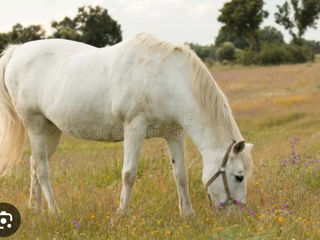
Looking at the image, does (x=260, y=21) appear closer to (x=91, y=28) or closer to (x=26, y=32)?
(x=91, y=28)

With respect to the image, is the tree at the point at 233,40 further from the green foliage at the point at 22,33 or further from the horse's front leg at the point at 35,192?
the horse's front leg at the point at 35,192

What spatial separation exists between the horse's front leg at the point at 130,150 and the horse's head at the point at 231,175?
0.78 m

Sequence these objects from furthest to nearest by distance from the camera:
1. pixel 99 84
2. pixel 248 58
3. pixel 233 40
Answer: pixel 233 40 → pixel 248 58 → pixel 99 84

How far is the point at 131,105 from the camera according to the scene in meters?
4.09

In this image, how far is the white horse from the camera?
4012mm

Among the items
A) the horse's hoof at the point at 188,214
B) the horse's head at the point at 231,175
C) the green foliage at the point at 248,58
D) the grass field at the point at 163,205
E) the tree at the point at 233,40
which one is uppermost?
the tree at the point at 233,40

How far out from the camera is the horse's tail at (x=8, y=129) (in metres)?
5.34

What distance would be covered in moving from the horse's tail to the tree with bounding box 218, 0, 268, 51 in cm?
5079

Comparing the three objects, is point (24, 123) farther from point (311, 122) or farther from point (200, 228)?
point (311, 122)

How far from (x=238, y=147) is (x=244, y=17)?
176 feet

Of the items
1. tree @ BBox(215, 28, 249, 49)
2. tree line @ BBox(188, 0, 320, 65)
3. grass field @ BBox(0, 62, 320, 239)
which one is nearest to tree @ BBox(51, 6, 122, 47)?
tree line @ BBox(188, 0, 320, 65)

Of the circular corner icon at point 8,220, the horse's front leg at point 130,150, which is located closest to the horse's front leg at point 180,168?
the horse's front leg at point 130,150

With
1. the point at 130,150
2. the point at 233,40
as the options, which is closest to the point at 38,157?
the point at 130,150

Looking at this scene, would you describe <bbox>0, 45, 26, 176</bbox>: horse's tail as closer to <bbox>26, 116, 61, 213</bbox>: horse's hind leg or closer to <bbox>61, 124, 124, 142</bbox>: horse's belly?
<bbox>26, 116, 61, 213</bbox>: horse's hind leg
